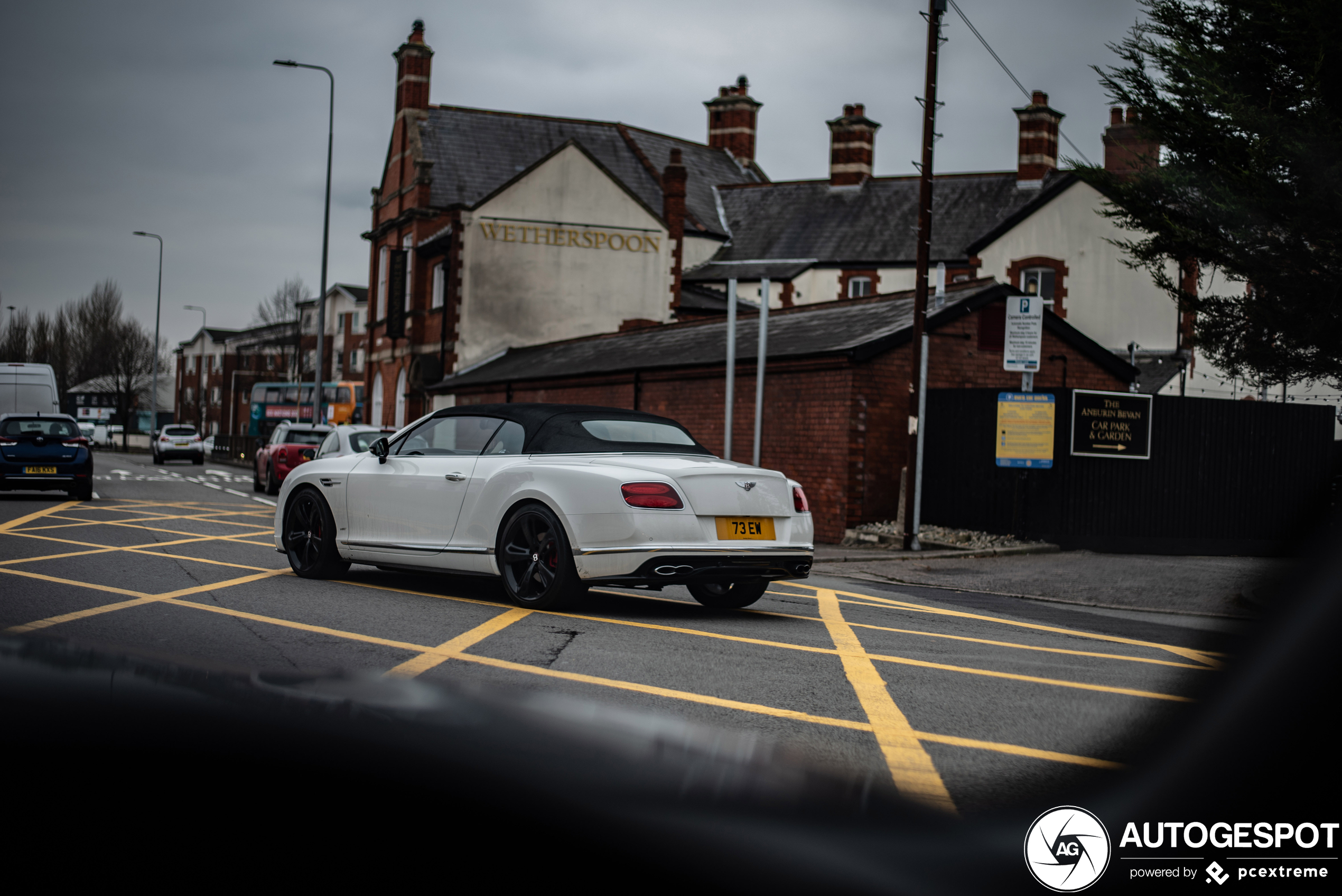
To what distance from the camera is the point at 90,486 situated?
2059 centimetres

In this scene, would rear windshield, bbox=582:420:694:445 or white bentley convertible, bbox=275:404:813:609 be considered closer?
white bentley convertible, bbox=275:404:813:609

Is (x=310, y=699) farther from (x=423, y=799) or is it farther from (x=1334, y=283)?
(x=1334, y=283)

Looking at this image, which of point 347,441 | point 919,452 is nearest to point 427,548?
point 919,452

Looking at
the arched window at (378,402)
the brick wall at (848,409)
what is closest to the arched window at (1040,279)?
the brick wall at (848,409)

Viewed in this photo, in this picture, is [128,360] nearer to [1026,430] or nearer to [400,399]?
[400,399]

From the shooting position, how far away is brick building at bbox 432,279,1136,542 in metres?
17.3

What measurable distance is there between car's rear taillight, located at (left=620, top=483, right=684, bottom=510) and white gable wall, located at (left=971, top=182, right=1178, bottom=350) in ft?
115

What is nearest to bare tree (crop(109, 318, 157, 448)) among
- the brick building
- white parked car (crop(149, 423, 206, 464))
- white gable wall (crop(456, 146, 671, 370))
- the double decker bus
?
the double decker bus

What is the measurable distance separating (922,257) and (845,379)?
85.3 inches

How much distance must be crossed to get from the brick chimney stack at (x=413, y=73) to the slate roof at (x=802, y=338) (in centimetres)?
1792

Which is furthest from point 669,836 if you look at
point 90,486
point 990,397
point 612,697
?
point 90,486

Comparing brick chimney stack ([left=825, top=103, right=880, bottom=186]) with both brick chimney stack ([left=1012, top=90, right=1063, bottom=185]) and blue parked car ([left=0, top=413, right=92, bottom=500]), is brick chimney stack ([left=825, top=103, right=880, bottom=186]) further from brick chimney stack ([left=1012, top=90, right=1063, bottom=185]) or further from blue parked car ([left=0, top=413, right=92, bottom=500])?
blue parked car ([left=0, top=413, right=92, bottom=500])

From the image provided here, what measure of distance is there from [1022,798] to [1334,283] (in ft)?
36.0

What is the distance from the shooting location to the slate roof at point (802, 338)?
1797cm
